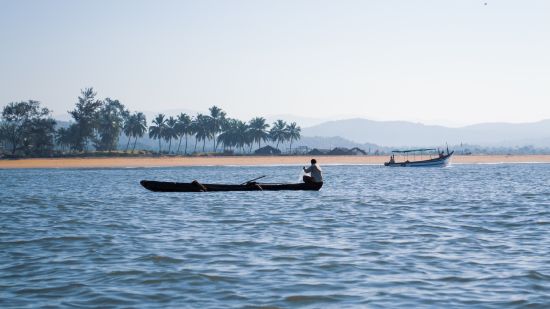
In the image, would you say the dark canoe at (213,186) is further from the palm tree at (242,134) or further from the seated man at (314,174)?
the palm tree at (242,134)

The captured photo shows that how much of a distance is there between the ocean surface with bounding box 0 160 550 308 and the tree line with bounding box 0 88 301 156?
9335 cm

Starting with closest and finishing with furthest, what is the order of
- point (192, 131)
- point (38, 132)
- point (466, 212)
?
1. point (466, 212)
2. point (38, 132)
3. point (192, 131)

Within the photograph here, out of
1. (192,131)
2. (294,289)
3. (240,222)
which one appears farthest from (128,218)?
(192,131)

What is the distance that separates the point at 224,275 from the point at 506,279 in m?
5.29

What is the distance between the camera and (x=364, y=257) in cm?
1424

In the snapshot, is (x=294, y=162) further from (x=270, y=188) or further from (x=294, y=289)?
(x=294, y=289)

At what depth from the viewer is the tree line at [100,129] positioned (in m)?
114

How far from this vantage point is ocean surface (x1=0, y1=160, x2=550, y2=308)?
416 inches

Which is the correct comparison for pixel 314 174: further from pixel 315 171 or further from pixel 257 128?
pixel 257 128

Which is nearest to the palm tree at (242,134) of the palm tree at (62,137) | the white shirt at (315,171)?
the palm tree at (62,137)

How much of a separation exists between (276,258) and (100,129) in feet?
423

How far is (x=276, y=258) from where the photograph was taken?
46.8ft

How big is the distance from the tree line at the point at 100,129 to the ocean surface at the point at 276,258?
9335 cm

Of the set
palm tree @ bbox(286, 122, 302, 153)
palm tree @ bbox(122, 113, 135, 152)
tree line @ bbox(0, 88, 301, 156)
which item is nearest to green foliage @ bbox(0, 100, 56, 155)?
tree line @ bbox(0, 88, 301, 156)
